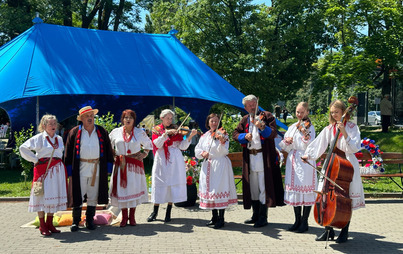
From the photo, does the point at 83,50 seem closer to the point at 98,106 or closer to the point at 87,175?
the point at 98,106

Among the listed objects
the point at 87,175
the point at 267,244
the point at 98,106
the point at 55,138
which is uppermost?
the point at 98,106

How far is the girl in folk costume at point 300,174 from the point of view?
6727 millimetres

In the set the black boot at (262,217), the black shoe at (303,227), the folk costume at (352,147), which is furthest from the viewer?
the black boot at (262,217)

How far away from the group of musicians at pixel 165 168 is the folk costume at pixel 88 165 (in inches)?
0.6

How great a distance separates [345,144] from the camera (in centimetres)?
596

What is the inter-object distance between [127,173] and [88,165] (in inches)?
23.7

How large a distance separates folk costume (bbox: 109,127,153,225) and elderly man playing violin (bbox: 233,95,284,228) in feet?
5.03

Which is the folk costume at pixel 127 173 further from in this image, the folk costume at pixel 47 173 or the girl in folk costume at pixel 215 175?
the girl in folk costume at pixel 215 175

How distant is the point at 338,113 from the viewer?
6055 mm

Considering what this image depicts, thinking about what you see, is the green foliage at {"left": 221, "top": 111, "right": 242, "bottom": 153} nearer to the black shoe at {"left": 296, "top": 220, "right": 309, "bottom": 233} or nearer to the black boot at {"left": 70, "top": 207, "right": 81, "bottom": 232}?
the black shoe at {"left": 296, "top": 220, "right": 309, "bottom": 233}

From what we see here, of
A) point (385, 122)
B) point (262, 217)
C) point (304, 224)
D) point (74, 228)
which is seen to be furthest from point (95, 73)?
point (385, 122)

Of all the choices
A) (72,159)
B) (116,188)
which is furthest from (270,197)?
(72,159)

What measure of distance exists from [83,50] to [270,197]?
8983 millimetres

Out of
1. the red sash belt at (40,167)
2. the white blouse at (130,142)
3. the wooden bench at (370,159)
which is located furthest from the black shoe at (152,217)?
the wooden bench at (370,159)
